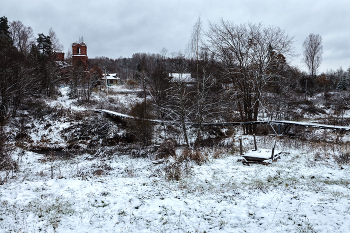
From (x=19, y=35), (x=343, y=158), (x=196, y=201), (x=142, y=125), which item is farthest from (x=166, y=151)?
(x=19, y=35)

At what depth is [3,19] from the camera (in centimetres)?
3192

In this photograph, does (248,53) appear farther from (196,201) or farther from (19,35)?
(19,35)

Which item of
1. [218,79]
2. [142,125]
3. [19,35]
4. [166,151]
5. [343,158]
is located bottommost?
[166,151]

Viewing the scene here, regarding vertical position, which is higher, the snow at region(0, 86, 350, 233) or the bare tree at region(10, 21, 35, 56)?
the bare tree at region(10, 21, 35, 56)

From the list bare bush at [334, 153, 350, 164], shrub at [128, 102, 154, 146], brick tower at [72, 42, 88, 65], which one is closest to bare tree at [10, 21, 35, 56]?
brick tower at [72, 42, 88, 65]

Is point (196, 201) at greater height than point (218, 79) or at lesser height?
lesser

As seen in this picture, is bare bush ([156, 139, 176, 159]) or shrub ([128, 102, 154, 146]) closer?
bare bush ([156, 139, 176, 159])

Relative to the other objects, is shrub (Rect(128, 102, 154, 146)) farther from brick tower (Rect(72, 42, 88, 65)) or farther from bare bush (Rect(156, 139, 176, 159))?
brick tower (Rect(72, 42, 88, 65))

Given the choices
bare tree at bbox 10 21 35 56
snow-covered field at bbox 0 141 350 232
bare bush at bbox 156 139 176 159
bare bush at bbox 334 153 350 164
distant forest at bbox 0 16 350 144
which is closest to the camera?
snow-covered field at bbox 0 141 350 232

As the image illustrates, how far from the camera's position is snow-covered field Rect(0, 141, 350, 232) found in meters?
4.79

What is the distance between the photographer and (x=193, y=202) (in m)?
6.13

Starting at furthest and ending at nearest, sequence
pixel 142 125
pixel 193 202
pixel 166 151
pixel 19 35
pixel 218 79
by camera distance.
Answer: pixel 19 35 < pixel 218 79 < pixel 142 125 < pixel 166 151 < pixel 193 202

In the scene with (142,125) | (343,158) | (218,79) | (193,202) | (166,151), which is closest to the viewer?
(193,202)

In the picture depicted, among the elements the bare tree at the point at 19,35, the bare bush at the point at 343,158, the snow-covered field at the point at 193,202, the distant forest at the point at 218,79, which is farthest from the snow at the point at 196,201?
the bare tree at the point at 19,35
